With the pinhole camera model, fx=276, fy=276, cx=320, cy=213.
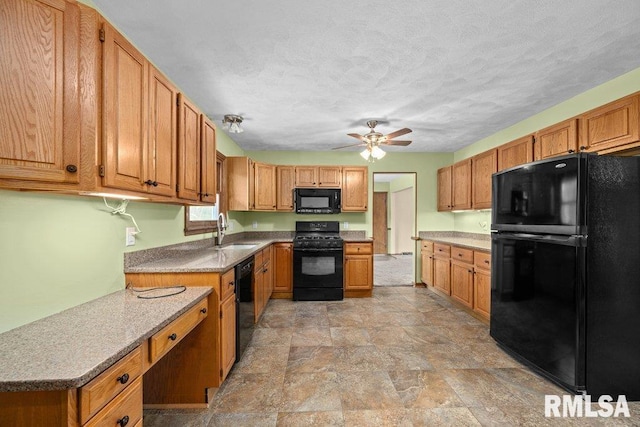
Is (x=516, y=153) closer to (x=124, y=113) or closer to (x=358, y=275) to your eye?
(x=358, y=275)

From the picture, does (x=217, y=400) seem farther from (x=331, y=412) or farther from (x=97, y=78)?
(x=97, y=78)

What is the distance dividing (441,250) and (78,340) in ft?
14.0

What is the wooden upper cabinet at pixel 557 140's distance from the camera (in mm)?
2428

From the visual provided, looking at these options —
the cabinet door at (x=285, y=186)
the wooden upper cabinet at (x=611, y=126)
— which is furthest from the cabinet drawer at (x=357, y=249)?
the wooden upper cabinet at (x=611, y=126)

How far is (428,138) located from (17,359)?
451 cm

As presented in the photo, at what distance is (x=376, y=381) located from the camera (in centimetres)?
214

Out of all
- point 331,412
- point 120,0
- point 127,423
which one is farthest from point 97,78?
point 331,412

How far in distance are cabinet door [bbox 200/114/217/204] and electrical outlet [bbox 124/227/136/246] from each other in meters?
0.55

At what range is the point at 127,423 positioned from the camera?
1.04m

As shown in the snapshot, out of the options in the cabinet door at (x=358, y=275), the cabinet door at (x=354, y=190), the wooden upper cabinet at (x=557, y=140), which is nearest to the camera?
the wooden upper cabinet at (x=557, y=140)

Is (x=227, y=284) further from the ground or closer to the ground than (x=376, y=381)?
further from the ground

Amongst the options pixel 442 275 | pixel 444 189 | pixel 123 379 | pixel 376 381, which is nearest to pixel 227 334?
pixel 123 379

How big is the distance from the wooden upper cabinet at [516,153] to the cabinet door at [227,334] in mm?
3262

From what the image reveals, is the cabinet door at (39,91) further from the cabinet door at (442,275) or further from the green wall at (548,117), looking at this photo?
the cabinet door at (442,275)
